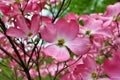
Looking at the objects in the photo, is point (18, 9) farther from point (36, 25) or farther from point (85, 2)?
point (85, 2)

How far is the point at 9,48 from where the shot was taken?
62.1 inches

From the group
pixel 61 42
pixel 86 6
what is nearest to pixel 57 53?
pixel 61 42

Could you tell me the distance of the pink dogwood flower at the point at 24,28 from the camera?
3.19 ft

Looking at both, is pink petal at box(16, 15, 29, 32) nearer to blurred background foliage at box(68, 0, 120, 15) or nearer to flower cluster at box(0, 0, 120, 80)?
flower cluster at box(0, 0, 120, 80)

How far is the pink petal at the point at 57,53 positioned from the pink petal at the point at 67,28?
5 cm

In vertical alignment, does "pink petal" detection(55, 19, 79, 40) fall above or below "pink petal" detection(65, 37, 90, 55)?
above

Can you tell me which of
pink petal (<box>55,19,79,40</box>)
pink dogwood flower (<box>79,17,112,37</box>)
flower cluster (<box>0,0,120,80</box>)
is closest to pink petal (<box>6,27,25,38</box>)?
flower cluster (<box>0,0,120,80</box>)

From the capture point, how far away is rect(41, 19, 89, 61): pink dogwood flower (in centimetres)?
95

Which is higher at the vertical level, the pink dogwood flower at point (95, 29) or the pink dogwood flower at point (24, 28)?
the pink dogwood flower at point (24, 28)

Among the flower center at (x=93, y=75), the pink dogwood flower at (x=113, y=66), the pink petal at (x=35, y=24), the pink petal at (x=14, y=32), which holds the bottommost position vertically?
the flower center at (x=93, y=75)

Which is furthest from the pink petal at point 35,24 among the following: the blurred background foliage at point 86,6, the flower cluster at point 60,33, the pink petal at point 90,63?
the blurred background foliage at point 86,6

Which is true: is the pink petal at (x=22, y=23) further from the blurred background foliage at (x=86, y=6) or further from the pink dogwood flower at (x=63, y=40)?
the blurred background foliage at (x=86, y=6)

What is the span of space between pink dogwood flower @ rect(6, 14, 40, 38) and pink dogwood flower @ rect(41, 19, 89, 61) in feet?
0.13

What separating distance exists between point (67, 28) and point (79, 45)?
6 cm
